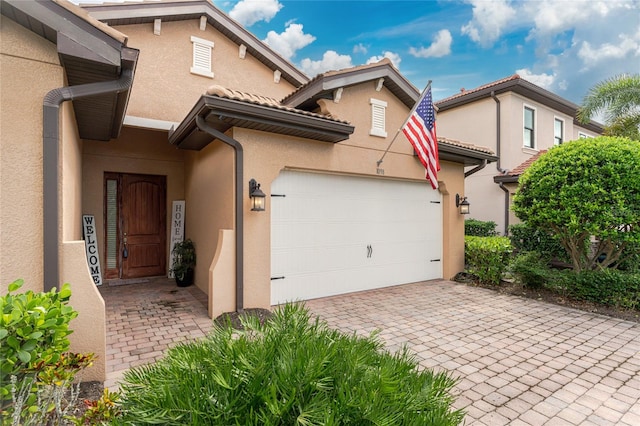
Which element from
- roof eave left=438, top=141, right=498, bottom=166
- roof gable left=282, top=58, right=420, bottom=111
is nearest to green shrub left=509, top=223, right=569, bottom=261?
roof eave left=438, top=141, right=498, bottom=166

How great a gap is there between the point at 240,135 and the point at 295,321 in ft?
13.7

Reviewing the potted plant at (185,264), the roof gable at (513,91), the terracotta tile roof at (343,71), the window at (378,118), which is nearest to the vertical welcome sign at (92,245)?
the potted plant at (185,264)

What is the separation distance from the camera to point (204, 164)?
298 inches

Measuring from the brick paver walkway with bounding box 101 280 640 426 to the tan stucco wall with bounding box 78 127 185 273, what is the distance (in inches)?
92.4

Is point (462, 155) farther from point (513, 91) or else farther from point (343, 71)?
point (513, 91)

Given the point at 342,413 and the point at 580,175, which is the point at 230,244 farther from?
the point at 580,175

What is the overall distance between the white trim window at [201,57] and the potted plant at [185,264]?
15.1ft

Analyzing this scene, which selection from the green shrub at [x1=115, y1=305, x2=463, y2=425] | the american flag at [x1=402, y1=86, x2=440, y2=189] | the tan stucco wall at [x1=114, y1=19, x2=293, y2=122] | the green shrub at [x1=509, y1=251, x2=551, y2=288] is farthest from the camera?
the tan stucco wall at [x1=114, y1=19, x2=293, y2=122]

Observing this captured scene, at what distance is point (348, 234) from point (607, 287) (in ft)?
18.2

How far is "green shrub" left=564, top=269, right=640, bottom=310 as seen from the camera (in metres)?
6.55

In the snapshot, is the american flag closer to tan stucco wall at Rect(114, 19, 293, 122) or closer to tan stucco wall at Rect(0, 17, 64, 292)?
tan stucco wall at Rect(114, 19, 293, 122)

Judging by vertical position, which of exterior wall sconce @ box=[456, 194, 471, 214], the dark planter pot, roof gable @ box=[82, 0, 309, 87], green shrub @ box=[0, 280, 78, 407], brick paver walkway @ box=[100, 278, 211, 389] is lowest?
brick paver walkway @ box=[100, 278, 211, 389]

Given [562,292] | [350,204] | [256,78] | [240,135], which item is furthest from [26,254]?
[562,292]

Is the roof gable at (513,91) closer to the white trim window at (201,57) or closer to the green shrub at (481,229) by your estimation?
the green shrub at (481,229)
